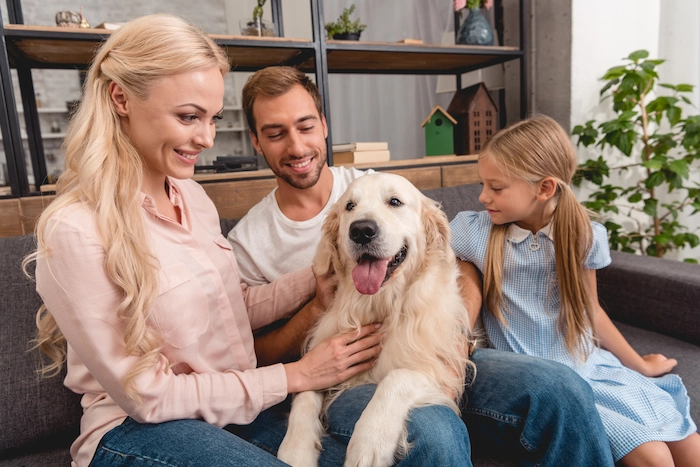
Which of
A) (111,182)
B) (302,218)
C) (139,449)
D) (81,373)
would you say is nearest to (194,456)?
(139,449)

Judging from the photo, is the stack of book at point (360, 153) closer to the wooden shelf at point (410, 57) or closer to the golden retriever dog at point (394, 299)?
the wooden shelf at point (410, 57)

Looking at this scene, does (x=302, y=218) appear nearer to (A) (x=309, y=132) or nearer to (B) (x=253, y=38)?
(A) (x=309, y=132)

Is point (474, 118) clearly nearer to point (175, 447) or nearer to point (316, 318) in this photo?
point (316, 318)

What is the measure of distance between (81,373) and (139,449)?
29cm

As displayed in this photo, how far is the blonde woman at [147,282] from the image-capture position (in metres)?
1.03

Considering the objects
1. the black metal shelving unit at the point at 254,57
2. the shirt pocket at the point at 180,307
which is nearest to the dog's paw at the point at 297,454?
the shirt pocket at the point at 180,307

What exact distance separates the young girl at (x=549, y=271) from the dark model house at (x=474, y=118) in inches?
54.8

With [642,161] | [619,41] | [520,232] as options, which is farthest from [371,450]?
[619,41]

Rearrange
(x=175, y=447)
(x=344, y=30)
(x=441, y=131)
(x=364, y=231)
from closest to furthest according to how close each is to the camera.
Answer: (x=175, y=447), (x=364, y=231), (x=344, y=30), (x=441, y=131)

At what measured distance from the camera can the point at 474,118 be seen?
9.73 ft

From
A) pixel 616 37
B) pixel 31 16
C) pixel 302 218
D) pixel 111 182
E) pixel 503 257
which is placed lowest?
pixel 503 257

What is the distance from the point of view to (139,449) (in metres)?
1.04

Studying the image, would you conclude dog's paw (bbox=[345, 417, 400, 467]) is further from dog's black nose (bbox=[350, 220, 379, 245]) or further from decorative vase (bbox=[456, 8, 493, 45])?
decorative vase (bbox=[456, 8, 493, 45])

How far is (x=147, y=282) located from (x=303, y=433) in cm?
52
